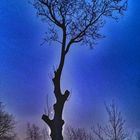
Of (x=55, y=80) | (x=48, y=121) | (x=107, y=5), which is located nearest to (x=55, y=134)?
(x=48, y=121)

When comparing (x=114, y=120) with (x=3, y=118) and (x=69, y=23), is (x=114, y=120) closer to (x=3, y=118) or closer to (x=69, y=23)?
A: (x=69, y=23)

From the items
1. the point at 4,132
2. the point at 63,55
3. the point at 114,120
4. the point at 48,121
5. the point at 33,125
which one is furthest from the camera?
the point at 33,125

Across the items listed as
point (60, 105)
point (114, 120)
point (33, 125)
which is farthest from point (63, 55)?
point (33, 125)

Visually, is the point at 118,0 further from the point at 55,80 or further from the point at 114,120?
the point at 114,120

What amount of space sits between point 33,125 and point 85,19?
57979 mm

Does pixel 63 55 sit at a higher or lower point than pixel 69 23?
lower

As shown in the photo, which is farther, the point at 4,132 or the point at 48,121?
the point at 4,132

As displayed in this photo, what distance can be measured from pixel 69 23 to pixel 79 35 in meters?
0.70

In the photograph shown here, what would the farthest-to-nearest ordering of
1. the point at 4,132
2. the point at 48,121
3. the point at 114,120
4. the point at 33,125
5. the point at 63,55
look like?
1. the point at 33,125
2. the point at 4,132
3. the point at 114,120
4. the point at 63,55
5. the point at 48,121

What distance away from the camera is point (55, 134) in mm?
13680

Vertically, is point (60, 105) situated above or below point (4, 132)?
below

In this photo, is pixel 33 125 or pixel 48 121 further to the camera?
pixel 33 125

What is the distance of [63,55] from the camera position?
15.1 meters

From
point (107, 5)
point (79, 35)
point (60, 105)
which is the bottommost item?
point (60, 105)
